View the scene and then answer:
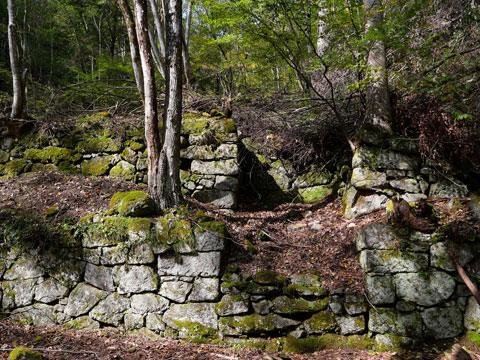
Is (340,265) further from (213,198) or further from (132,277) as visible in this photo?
(132,277)

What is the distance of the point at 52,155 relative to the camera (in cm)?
632

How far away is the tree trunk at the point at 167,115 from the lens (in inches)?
195

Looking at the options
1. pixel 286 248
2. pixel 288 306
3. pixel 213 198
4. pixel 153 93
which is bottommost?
pixel 288 306

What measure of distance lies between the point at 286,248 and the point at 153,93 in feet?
11.6

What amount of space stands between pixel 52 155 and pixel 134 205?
3.05 meters

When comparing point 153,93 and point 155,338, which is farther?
point 153,93

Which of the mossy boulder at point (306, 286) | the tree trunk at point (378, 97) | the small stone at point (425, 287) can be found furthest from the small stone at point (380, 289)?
the tree trunk at point (378, 97)

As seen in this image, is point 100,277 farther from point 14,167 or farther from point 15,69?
point 15,69

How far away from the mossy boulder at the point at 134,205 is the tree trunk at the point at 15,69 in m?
3.57

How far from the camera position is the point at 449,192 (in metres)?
4.79

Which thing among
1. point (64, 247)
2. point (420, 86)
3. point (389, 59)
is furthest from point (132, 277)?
point (389, 59)

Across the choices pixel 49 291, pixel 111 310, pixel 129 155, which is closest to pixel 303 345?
pixel 111 310

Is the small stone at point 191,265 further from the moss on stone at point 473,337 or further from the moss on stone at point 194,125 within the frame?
the moss on stone at point 473,337

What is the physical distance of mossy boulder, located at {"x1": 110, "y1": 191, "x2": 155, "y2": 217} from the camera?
15.4 feet
